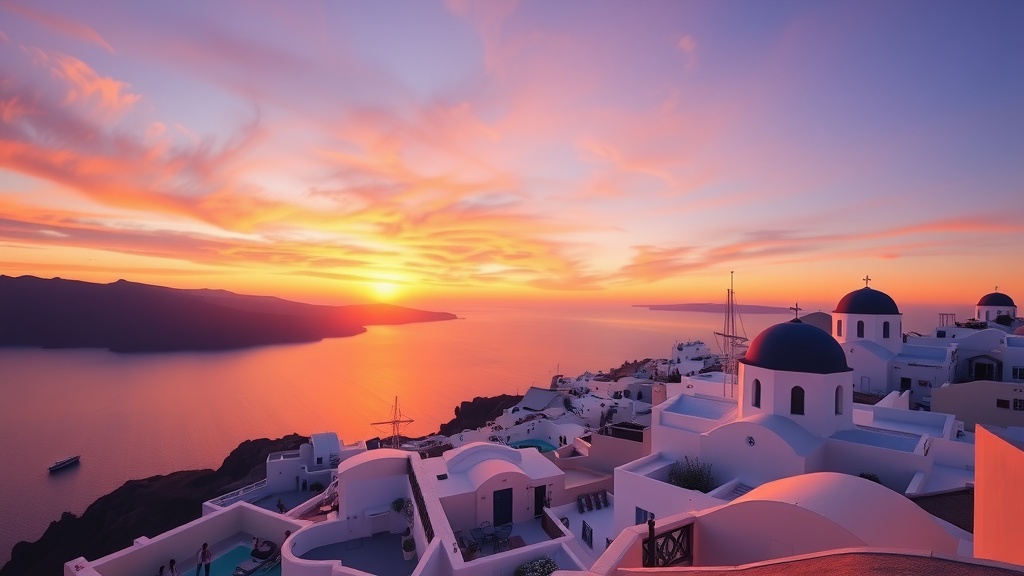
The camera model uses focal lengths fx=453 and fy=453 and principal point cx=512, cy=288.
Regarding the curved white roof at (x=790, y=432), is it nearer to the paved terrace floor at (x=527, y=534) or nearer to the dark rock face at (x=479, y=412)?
the paved terrace floor at (x=527, y=534)

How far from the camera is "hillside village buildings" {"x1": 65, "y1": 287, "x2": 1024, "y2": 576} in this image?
20.1 ft

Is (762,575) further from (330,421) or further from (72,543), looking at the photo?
(330,421)

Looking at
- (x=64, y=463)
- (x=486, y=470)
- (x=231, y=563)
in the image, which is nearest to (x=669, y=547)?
(x=486, y=470)

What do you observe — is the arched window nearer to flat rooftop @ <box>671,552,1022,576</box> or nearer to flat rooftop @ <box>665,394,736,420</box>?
flat rooftop @ <box>665,394,736,420</box>

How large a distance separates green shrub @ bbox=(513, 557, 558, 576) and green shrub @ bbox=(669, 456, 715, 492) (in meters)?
4.47

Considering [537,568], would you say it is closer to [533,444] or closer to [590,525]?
[590,525]

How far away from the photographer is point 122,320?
12338cm

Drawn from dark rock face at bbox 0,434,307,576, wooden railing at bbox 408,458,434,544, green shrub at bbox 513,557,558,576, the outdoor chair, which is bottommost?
dark rock face at bbox 0,434,307,576

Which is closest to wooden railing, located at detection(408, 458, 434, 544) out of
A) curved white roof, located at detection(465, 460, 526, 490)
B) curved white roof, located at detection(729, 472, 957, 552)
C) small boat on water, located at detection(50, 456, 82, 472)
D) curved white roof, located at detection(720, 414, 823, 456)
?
curved white roof, located at detection(465, 460, 526, 490)

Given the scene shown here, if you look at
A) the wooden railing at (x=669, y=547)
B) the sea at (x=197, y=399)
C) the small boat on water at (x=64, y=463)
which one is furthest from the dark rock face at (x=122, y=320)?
the wooden railing at (x=669, y=547)

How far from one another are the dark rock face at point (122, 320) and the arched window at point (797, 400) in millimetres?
137578

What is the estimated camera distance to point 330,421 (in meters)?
55.8

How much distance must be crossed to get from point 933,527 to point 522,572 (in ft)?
21.6

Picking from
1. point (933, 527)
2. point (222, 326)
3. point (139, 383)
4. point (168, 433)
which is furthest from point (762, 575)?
point (222, 326)
